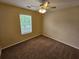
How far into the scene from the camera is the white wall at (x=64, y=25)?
138 inches

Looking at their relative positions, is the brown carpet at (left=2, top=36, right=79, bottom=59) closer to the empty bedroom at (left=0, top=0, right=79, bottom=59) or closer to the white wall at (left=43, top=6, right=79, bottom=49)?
the empty bedroom at (left=0, top=0, right=79, bottom=59)

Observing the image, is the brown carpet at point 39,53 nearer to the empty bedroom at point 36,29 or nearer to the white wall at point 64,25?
the empty bedroom at point 36,29

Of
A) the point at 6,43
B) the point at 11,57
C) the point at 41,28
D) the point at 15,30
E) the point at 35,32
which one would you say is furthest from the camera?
the point at 41,28

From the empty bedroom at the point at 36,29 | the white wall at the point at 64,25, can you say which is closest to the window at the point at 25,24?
the empty bedroom at the point at 36,29

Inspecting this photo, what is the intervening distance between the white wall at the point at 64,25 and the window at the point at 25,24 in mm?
1451

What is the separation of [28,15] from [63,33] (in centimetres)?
263

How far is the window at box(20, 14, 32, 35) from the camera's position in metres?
4.30

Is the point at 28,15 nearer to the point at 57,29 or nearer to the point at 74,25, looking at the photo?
the point at 57,29

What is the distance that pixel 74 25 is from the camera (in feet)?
11.6

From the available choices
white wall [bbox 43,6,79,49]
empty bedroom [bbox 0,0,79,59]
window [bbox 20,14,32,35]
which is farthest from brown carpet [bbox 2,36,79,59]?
window [bbox 20,14,32,35]

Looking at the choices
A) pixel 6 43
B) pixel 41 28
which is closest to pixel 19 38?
pixel 6 43

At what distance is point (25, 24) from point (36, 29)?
124cm

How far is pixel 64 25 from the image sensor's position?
4086 millimetres

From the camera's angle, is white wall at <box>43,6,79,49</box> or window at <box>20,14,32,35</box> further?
window at <box>20,14,32,35</box>
